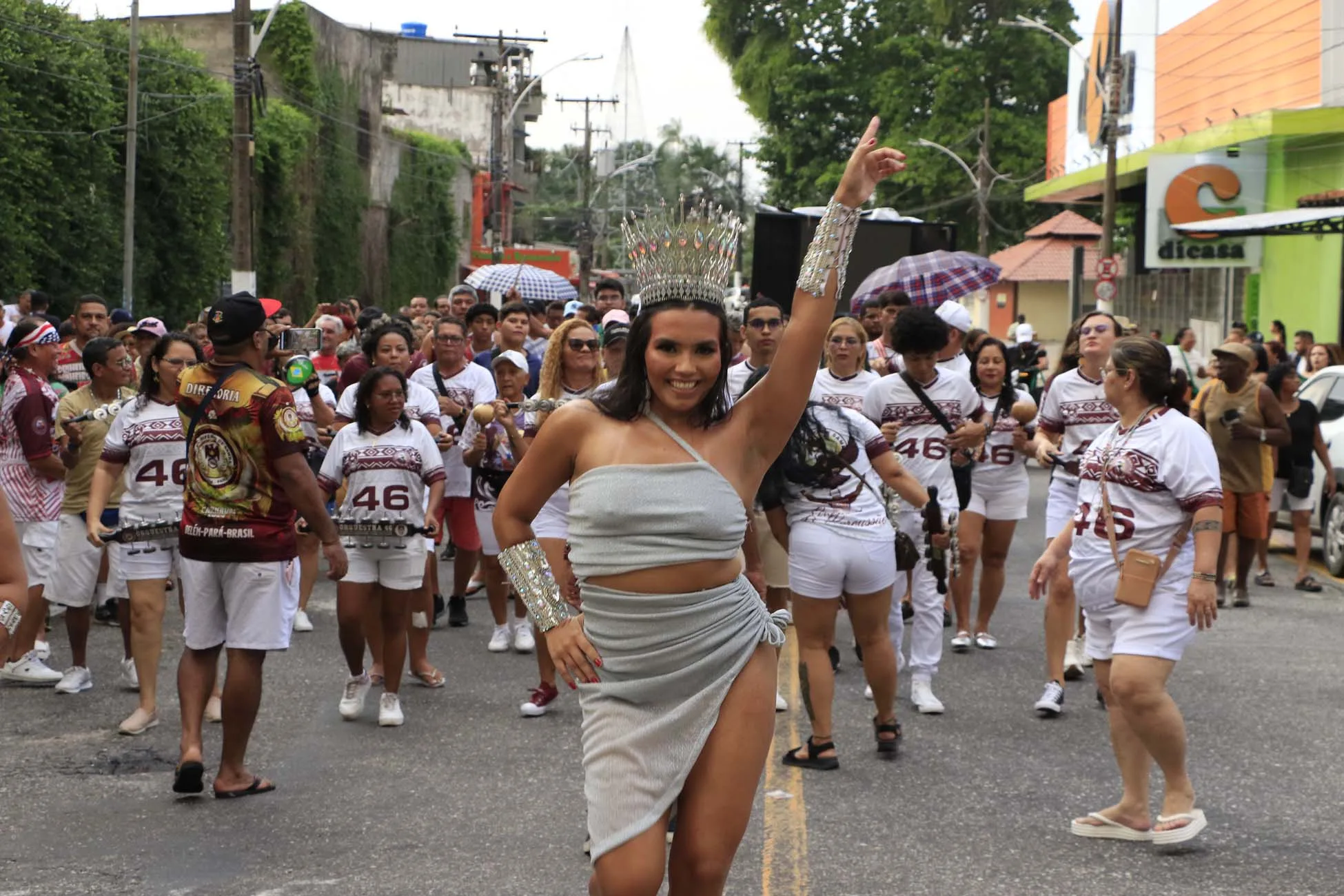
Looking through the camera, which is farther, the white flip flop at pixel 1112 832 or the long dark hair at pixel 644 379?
the white flip flop at pixel 1112 832

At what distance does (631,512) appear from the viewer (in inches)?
165

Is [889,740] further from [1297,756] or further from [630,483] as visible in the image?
[630,483]

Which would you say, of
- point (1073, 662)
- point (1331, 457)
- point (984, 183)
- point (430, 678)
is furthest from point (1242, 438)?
point (984, 183)

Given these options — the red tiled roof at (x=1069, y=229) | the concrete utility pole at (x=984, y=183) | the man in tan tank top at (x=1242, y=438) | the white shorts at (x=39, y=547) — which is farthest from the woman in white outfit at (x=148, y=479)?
the concrete utility pole at (x=984, y=183)

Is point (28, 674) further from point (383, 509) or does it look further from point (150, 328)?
point (150, 328)

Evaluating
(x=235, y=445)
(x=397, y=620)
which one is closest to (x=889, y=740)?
(x=397, y=620)

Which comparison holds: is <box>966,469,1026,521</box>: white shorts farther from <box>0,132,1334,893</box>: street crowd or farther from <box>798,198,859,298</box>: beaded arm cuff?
<box>798,198,859,298</box>: beaded arm cuff

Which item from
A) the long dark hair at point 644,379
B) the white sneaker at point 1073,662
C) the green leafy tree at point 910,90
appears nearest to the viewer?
the long dark hair at point 644,379

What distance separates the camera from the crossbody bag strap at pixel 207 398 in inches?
270

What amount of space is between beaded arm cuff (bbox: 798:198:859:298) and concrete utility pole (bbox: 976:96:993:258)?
47.1 m

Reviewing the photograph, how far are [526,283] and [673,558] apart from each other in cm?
1899

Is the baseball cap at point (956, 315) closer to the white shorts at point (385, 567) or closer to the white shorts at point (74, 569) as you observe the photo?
the white shorts at point (385, 567)

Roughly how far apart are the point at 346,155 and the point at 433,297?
10213 mm

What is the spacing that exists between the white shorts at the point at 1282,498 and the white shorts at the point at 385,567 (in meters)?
7.62
